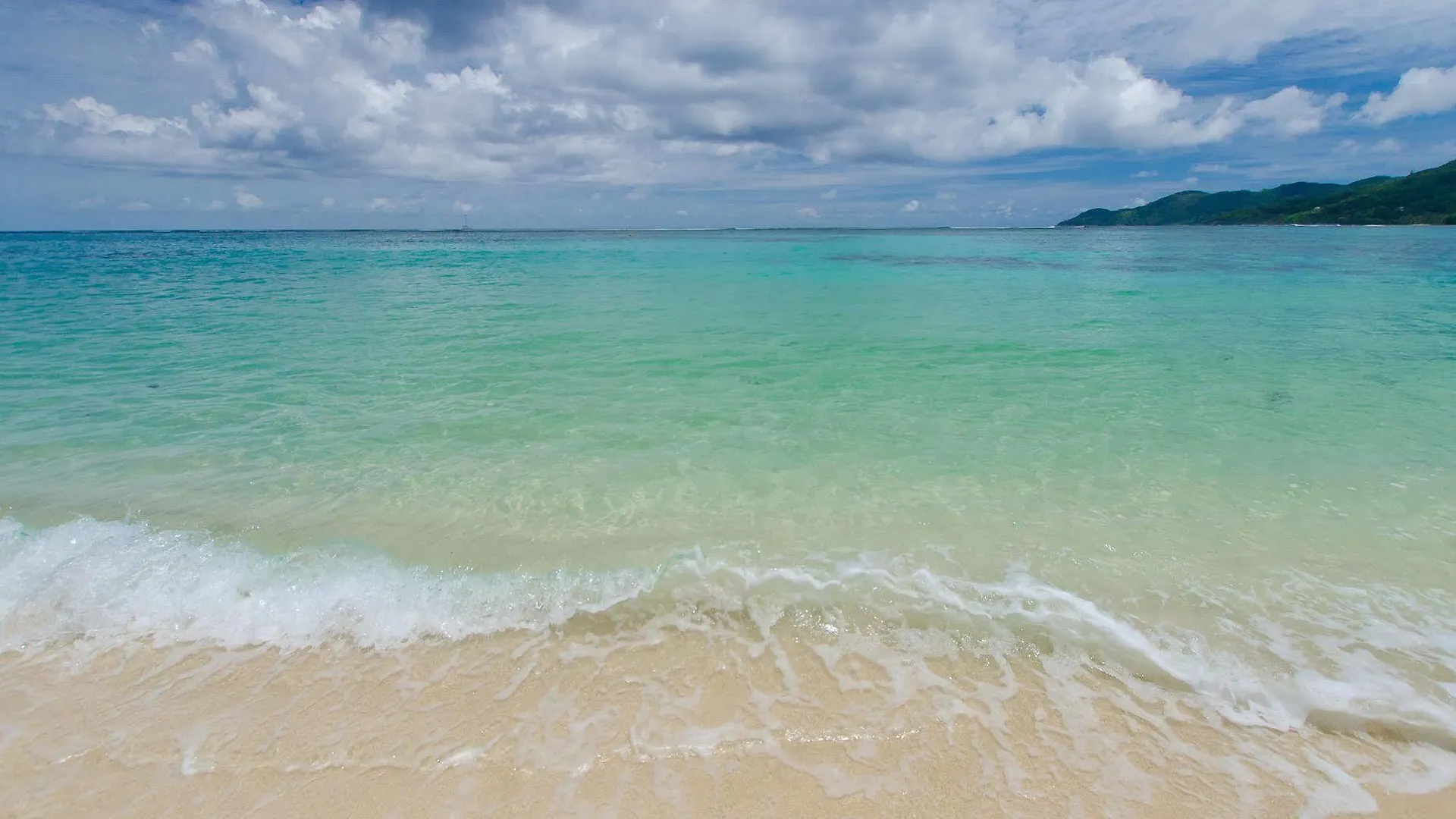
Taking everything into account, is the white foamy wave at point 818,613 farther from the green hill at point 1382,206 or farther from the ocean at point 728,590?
the green hill at point 1382,206

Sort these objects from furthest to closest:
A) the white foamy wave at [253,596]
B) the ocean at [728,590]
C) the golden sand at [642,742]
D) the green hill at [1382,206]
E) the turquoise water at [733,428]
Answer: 1. the green hill at [1382,206]
2. the turquoise water at [733,428]
3. the white foamy wave at [253,596]
4. the ocean at [728,590]
5. the golden sand at [642,742]

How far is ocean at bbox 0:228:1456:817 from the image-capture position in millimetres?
3717

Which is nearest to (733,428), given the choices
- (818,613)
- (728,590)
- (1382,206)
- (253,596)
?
(728,590)

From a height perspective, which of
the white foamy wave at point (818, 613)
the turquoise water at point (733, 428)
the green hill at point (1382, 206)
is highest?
the green hill at point (1382, 206)

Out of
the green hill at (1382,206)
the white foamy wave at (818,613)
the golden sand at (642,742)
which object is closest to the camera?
the golden sand at (642,742)

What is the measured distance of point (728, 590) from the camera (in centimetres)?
545

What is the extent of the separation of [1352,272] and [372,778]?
47.0m

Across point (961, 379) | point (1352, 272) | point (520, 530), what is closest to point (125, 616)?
point (520, 530)

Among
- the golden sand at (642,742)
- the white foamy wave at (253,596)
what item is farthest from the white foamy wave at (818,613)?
the golden sand at (642,742)

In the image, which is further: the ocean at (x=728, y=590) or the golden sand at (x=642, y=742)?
the ocean at (x=728, y=590)

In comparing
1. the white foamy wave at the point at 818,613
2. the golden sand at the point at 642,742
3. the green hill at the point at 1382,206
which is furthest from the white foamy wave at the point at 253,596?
the green hill at the point at 1382,206

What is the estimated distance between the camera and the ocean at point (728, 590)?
372 cm

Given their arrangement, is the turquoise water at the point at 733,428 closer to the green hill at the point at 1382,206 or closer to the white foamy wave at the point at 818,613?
the white foamy wave at the point at 818,613

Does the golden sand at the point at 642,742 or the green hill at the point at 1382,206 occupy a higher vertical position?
the green hill at the point at 1382,206
